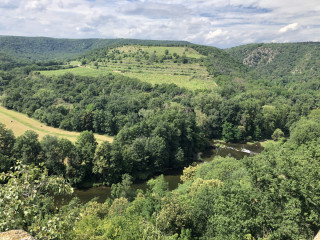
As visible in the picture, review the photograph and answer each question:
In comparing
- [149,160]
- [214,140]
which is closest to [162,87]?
[214,140]

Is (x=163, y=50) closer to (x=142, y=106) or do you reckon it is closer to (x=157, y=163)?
(x=142, y=106)

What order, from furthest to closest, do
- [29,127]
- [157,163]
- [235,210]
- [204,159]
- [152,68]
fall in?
[152,68], [29,127], [204,159], [157,163], [235,210]

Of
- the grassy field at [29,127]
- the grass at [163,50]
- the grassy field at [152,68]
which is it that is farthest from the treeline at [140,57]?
the grassy field at [29,127]

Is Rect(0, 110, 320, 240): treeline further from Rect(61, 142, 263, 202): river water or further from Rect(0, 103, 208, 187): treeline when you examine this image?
Rect(0, 103, 208, 187): treeline

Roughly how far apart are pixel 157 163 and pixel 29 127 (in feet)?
162

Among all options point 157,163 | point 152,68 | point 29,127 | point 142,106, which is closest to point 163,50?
point 152,68

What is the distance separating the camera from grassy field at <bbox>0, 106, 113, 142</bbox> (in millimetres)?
67512

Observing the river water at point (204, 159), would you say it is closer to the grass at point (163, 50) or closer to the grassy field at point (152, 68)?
the grassy field at point (152, 68)

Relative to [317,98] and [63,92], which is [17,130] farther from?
[317,98]

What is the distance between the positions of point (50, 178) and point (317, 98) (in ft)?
433

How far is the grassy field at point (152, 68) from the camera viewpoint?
384 ft

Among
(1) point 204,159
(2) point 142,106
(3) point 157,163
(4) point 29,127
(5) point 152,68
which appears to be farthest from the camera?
(5) point 152,68

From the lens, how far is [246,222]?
45.6ft

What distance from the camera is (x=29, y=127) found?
70.9 metres
